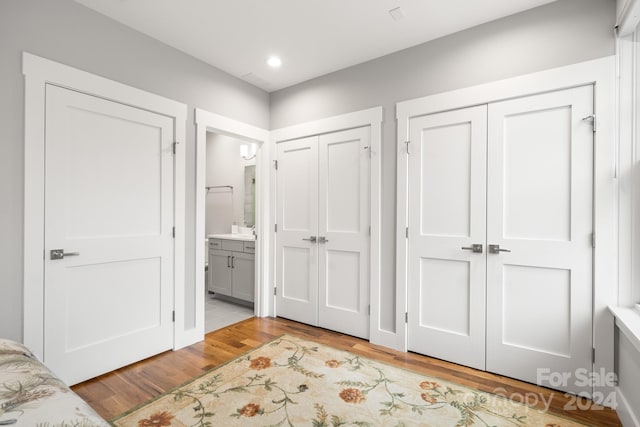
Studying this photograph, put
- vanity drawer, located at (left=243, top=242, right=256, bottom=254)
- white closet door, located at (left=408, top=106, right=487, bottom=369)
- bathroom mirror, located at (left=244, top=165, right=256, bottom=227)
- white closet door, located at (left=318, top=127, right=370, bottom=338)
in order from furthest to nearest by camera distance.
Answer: bathroom mirror, located at (left=244, top=165, right=256, bottom=227)
vanity drawer, located at (left=243, top=242, right=256, bottom=254)
white closet door, located at (left=318, top=127, right=370, bottom=338)
white closet door, located at (left=408, top=106, right=487, bottom=369)

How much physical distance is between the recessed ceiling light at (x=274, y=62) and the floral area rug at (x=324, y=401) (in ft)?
9.02

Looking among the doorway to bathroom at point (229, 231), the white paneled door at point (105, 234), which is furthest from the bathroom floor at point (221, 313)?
the white paneled door at point (105, 234)

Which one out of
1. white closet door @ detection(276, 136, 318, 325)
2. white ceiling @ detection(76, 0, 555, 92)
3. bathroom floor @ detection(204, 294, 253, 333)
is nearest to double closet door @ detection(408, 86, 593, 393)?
white ceiling @ detection(76, 0, 555, 92)

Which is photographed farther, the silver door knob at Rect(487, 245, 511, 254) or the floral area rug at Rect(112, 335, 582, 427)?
→ the silver door knob at Rect(487, 245, 511, 254)

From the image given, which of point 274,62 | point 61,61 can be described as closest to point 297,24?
point 274,62

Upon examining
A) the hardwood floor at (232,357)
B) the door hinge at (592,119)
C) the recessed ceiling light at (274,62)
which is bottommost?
the hardwood floor at (232,357)

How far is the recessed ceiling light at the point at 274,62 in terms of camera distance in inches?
118

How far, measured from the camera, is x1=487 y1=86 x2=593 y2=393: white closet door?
6.92 feet

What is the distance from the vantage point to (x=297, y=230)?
357 cm

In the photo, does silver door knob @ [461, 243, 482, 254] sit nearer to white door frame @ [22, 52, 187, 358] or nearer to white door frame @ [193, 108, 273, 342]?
white door frame @ [193, 108, 273, 342]

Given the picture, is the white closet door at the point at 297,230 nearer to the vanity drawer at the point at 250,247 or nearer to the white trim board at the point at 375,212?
the vanity drawer at the point at 250,247

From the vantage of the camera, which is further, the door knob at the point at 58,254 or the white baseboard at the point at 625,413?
the door knob at the point at 58,254

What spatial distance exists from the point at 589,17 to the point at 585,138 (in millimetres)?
808

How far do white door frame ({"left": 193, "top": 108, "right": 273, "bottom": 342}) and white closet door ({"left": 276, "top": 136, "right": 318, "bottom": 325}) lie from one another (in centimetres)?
16
